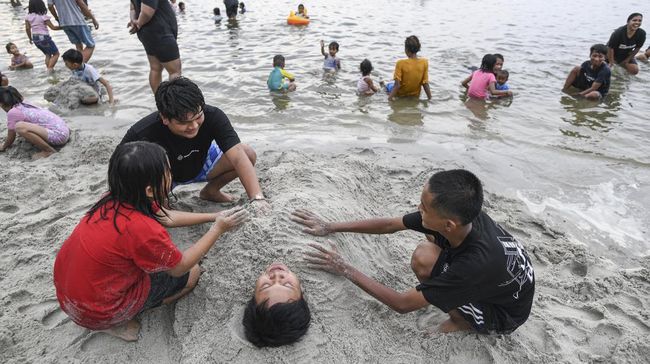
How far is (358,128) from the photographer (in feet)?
18.3

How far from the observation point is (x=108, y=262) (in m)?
1.96

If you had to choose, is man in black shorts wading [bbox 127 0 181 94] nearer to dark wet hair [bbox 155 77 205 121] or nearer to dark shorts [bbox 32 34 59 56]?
dark wet hair [bbox 155 77 205 121]

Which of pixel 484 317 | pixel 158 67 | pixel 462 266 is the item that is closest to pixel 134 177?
pixel 462 266

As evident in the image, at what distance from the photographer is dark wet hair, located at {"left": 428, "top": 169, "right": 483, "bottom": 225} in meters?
1.94

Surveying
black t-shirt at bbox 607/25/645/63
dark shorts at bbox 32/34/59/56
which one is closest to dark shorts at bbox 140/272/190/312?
dark shorts at bbox 32/34/59/56

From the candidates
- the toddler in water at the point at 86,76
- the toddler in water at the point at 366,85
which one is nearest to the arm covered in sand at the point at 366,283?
the toddler in water at the point at 366,85

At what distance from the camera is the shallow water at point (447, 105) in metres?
4.24

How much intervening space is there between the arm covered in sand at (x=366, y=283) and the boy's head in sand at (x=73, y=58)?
538 centimetres

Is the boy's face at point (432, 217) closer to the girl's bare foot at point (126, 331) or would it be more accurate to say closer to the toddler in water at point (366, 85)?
the girl's bare foot at point (126, 331)

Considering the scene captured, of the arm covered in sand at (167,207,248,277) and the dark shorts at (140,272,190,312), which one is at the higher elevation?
the arm covered in sand at (167,207,248,277)

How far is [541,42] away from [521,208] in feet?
28.0

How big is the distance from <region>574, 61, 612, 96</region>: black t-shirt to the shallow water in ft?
0.99

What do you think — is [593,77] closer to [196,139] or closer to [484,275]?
[484,275]

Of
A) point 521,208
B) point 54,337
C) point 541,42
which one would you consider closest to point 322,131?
point 521,208
